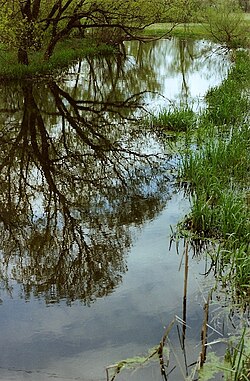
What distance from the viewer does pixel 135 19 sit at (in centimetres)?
2170

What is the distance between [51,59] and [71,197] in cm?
1312

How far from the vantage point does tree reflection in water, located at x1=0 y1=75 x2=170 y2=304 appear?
19.6 ft

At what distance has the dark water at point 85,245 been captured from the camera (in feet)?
15.3

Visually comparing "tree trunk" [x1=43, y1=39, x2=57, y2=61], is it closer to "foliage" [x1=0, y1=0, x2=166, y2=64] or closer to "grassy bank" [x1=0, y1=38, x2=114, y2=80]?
"foliage" [x1=0, y1=0, x2=166, y2=64]

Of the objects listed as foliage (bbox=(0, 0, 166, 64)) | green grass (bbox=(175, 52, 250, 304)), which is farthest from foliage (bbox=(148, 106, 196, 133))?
foliage (bbox=(0, 0, 166, 64))

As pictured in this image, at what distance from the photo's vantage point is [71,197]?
824 centimetres

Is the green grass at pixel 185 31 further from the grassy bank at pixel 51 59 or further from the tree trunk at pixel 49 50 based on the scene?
the tree trunk at pixel 49 50

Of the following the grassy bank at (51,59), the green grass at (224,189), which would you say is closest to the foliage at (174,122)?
the green grass at (224,189)

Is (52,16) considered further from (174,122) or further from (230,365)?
(230,365)

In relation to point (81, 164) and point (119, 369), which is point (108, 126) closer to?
point (81, 164)

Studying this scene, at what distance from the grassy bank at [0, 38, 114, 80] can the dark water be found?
3.65 m

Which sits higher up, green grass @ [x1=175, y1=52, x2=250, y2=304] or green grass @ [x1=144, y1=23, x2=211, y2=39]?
green grass @ [x1=144, y1=23, x2=211, y2=39]

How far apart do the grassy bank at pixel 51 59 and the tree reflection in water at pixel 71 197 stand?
4022 millimetres

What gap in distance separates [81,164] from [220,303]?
206 inches
